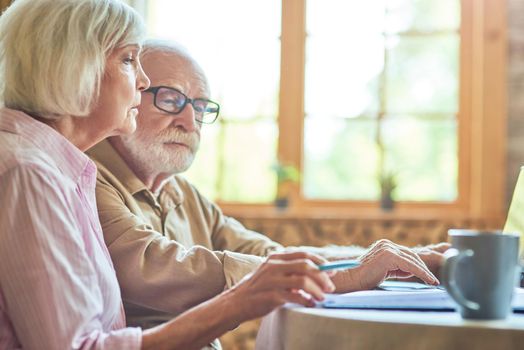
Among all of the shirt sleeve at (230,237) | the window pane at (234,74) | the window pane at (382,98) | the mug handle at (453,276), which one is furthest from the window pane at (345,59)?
the mug handle at (453,276)

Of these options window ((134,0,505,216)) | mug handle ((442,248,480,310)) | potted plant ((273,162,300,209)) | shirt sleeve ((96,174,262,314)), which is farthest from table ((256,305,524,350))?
window ((134,0,505,216))

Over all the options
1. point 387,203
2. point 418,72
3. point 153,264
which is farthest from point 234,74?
point 153,264

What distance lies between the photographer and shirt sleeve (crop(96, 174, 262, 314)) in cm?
137

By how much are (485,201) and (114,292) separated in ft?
9.06

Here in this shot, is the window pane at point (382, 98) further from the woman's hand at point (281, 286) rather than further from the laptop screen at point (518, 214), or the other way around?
the woman's hand at point (281, 286)

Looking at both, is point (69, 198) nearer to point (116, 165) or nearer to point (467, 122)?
point (116, 165)

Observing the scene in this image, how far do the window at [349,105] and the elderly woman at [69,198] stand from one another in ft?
8.27

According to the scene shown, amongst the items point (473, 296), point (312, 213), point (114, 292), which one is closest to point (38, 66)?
point (114, 292)

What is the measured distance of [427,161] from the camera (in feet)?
12.6

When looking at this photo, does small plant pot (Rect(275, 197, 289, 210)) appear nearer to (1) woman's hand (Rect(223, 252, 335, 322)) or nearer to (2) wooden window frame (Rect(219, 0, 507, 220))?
(2) wooden window frame (Rect(219, 0, 507, 220))

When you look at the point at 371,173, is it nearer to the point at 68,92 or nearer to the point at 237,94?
the point at 237,94

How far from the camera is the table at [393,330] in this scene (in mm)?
809

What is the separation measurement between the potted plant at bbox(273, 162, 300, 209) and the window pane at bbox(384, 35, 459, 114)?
61cm

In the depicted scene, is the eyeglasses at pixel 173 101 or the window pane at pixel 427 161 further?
the window pane at pixel 427 161
